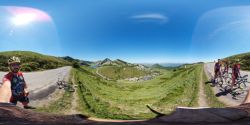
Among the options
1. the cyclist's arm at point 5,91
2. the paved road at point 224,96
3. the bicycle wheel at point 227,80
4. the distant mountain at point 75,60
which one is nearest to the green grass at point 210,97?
the paved road at point 224,96

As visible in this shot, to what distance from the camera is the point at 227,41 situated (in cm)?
364

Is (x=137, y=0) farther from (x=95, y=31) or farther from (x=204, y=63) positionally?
(x=204, y=63)

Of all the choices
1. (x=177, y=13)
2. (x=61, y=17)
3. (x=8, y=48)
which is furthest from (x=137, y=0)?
(x=8, y=48)

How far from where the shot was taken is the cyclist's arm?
11.8ft

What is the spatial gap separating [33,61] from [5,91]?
0.39m

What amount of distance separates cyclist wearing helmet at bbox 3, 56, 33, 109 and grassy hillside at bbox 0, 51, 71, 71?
5cm

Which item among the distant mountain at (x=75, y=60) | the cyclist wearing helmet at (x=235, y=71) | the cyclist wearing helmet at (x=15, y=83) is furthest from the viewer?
the cyclist wearing helmet at (x=235, y=71)

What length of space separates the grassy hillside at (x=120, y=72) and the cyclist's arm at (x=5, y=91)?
846mm

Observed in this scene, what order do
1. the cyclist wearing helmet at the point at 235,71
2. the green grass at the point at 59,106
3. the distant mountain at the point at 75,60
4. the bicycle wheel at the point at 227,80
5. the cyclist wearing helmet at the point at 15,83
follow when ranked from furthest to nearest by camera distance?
1. the bicycle wheel at the point at 227,80
2. the cyclist wearing helmet at the point at 235,71
3. the distant mountain at the point at 75,60
4. the cyclist wearing helmet at the point at 15,83
5. the green grass at the point at 59,106

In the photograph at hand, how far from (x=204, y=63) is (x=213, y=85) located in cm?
24

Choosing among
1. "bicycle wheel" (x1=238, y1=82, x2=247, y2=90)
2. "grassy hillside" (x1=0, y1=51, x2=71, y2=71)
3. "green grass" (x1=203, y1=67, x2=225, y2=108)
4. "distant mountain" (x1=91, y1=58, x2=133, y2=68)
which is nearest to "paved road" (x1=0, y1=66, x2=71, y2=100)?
"grassy hillside" (x1=0, y1=51, x2=71, y2=71)

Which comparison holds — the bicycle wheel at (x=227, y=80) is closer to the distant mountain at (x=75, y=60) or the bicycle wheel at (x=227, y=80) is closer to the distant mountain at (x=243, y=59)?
the distant mountain at (x=243, y=59)

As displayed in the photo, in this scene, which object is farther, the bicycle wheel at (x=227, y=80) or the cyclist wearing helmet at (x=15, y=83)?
the bicycle wheel at (x=227, y=80)

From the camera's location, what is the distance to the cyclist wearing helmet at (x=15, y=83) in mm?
3535
